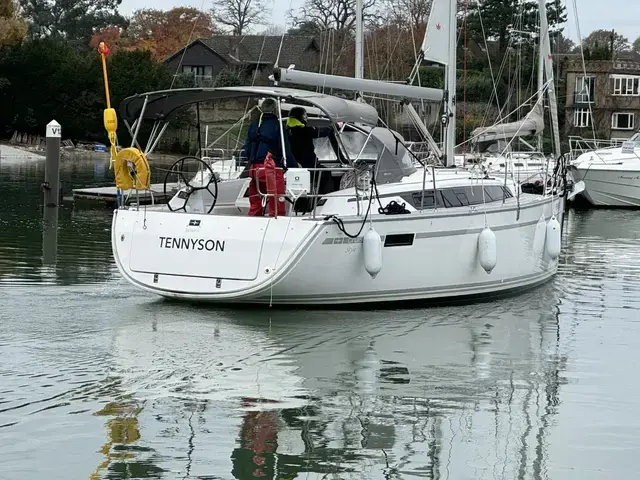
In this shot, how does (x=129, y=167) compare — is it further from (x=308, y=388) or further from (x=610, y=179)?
(x=610, y=179)

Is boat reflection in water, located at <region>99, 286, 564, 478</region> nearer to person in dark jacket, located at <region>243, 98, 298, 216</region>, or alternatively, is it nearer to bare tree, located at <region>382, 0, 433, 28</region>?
person in dark jacket, located at <region>243, 98, 298, 216</region>

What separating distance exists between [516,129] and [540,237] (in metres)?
10.2

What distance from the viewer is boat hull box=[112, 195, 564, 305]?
12.2 metres

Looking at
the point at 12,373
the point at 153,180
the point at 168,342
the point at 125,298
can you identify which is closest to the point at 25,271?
the point at 125,298

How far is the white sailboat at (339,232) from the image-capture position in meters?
12.3

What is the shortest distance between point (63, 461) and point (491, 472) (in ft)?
9.38

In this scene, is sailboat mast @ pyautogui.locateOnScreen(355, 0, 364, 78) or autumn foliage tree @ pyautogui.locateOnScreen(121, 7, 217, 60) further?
autumn foliage tree @ pyautogui.locateOnScreen(121, 7, 217, 60)

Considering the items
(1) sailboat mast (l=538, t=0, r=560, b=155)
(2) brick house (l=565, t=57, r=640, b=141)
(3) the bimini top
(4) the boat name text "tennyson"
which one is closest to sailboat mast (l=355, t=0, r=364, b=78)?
(1) sailboat mast (l=538, t=0, r=560, b=155)

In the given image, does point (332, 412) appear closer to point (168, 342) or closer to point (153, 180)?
point (168, 342)

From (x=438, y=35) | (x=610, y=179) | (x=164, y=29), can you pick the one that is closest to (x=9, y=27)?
(x=164, y=29)

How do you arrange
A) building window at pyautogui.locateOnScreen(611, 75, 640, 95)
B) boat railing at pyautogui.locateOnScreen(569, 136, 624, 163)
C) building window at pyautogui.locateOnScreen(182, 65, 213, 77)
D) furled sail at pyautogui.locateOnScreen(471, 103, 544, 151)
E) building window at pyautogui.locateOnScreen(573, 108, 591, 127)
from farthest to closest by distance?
1. building window at pyautogui.locateOnScreen(182, 65, 213, 77)
2. building window at pyautogui.locateOnScreen(611, 75, 640, 95)
3. building window at pyautogui.locateOnScreen(573, 108, 591, 127)
4. boat railing at pyautogui.locateOnScreen(569, 136, 624, 163)
5. furled sail at pyautogui.locateOnScreen(471, 103, 544, 151)

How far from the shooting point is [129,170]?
43.7ft

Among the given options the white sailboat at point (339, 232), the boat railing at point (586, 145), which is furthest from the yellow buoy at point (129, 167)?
the boat railing at point (586, 145)

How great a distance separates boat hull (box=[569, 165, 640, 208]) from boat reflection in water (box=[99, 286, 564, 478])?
21507 mm
